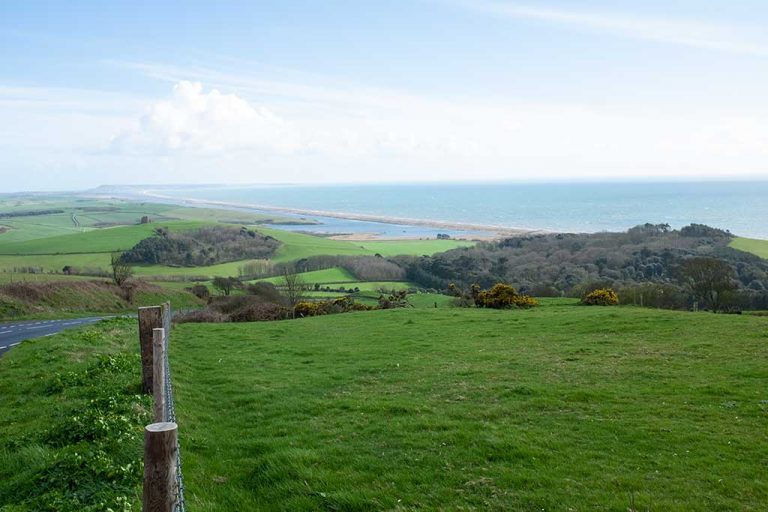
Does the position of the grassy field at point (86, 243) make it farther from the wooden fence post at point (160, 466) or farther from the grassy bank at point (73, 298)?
the wooden fence post at point (160, 466)

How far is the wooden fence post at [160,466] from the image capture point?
162 inches

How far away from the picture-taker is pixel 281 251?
351ft

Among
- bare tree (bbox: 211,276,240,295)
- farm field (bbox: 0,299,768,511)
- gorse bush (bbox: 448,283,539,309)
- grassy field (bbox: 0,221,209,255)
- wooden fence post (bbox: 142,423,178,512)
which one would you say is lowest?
bare tree (bbox: 211,276,240,295)

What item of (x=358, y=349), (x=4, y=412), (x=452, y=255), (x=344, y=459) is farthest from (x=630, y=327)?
(x=452, y=255)

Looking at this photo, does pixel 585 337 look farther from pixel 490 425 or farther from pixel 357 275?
pixel 357 275

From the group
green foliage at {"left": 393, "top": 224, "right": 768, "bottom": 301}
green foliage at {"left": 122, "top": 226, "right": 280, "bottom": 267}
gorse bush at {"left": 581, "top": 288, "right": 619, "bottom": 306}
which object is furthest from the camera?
green foliage at {"left": 122, "top": 226, "right": 280, "bottom": 267}

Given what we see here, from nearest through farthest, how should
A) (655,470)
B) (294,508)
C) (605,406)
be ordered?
1. (294,508)
2. (655,470)
3. (605,406)

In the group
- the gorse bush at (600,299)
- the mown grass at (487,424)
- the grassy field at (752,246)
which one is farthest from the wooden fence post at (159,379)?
the grassy field at (752,246)

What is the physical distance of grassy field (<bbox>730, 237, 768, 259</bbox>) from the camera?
7786 cm

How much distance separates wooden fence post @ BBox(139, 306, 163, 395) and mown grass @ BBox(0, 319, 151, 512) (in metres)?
0.36

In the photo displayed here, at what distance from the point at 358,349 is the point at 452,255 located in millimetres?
74879

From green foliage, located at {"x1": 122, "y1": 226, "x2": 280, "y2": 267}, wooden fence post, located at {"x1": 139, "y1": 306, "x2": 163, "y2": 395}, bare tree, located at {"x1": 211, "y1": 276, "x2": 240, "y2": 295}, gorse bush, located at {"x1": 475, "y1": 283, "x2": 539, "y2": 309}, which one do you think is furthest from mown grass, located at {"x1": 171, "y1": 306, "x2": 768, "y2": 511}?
green foliage, located at {"x1": 122, "y1": 226, "x2": 280, "y2": 267}

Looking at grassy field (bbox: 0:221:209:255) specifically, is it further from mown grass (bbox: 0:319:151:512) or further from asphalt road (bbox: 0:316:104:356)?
mown grass (bbox: 0:319:151:512)

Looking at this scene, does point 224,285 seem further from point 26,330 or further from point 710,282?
point 710,282
